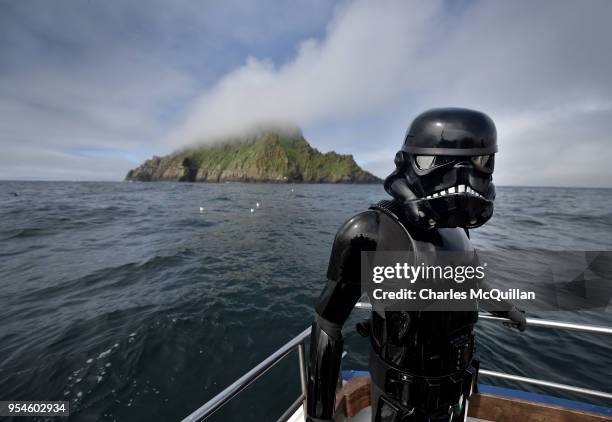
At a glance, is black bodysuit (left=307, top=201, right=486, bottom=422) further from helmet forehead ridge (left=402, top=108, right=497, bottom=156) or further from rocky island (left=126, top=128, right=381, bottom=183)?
rocky island (left=126, top=128, right=381, bottom=183)

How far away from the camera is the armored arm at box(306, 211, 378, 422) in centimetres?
142

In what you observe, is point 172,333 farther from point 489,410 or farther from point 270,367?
point 489,410

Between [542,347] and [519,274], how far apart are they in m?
3.97

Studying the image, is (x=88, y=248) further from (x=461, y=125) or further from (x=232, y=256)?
(x=461, y=125)

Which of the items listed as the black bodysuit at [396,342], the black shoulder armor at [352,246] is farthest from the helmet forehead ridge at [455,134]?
the black shoulder armor at [352,246]

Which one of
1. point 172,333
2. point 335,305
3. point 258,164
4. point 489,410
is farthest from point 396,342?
point 258,164

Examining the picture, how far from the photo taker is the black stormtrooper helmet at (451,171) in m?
1.25

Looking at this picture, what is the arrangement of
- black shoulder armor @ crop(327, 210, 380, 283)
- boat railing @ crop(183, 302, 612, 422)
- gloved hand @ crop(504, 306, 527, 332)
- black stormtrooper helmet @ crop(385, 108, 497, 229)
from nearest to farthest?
black stormtrooper helmet @ crop(385, 108, 497, 229) < black shoulder armor @ crop(327, 210, 380, 283) < boat railing @ crop(183, 302, 612, 422) < gloved hand @ crop(504, 306, 527, 332)

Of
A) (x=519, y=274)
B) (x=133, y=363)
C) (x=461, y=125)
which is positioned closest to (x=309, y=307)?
(x=133, y=363)

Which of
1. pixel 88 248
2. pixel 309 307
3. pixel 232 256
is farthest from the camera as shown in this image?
pixel 88 248

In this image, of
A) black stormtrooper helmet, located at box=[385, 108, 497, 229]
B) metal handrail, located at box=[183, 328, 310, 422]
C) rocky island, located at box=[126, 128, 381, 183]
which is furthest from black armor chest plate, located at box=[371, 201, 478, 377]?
rocky island, located at box=[126, 128, 381, 183]

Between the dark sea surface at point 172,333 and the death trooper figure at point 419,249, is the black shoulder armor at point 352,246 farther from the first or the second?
the dark sea surface at point 172,333

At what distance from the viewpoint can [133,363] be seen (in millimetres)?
5250

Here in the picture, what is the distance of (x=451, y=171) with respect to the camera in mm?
1275
